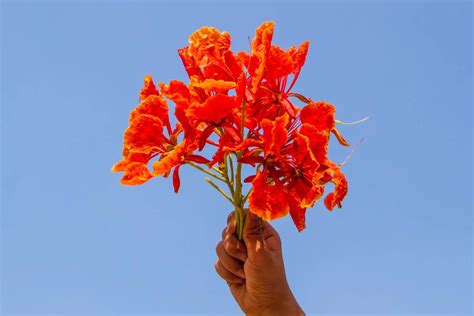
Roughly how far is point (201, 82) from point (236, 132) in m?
0.21

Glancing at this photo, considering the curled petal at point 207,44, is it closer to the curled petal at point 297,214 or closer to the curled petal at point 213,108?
the curled petal at point 213,108

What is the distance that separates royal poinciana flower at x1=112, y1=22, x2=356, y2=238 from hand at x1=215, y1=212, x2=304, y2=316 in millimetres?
128

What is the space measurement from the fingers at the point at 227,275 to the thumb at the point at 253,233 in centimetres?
27

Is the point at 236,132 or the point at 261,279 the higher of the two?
the point at 236,132

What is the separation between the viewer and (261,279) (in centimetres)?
206

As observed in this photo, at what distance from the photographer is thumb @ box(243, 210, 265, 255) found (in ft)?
6.52

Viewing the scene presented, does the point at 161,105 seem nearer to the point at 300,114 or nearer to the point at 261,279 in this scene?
the point at 300,114

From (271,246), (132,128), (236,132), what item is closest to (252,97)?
(236,132)

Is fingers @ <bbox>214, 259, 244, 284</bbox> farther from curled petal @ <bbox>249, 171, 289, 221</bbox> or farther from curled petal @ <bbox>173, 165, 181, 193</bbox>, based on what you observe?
curled petal @ <bbox>249, 171, 289, 221</bbox>

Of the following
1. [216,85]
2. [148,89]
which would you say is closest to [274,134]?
[216,85]

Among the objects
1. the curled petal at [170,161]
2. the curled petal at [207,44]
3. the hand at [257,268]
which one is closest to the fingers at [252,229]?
the hand at [257,268]

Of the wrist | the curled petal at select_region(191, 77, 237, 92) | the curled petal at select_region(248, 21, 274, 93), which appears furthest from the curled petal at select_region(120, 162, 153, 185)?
the wrist

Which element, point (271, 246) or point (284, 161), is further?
point (271, 246)

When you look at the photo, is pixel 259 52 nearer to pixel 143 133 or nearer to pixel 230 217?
pixel 143 133
